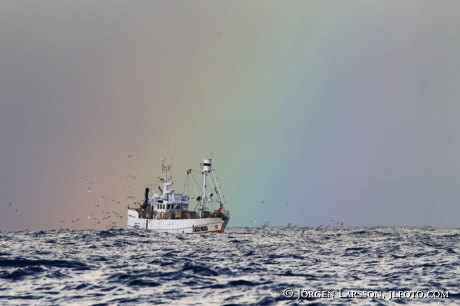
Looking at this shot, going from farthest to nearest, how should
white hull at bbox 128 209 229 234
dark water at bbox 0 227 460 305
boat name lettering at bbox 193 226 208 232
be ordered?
white hull at bbox 128 209 229 234, boat name lettering at bbox 193 226 208 232, dark water at bbox 0 227 460 305

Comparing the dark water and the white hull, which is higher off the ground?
the white hull

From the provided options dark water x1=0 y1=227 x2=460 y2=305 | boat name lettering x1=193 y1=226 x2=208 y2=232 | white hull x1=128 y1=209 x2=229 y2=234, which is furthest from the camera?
white hull x1=128 y1=209 x2=229 y2=234

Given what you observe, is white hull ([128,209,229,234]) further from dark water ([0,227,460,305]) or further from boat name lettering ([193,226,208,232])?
dark water ([0,227,460,305])

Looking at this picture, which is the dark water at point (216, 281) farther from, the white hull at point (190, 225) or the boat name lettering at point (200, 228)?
the white hull at point (190, 225)

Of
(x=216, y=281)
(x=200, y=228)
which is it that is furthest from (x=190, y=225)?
(x=216, y=281)

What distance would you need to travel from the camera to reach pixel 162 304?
65.2 ft

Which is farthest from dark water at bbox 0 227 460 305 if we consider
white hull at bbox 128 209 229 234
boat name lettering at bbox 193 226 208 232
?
white hull at bbox 128 209 229 234

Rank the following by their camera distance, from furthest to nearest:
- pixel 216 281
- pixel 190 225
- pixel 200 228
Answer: pixel 190 225 < pixel 200 228 < pixel 216 281

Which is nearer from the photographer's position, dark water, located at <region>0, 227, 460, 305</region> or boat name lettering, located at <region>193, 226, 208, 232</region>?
dark water, located at <region>0, 227, 460, 305</region>

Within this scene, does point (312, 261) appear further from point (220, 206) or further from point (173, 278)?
point (220, 206)

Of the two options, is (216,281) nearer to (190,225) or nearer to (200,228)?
(200,228)

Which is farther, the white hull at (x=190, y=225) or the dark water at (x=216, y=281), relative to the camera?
the white hull at (x=190, y=225)

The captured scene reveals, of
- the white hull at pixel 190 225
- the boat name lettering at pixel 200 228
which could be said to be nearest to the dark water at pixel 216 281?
the boat name lettering at pixel 200 228

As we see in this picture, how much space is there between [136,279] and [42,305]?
22.4ft
